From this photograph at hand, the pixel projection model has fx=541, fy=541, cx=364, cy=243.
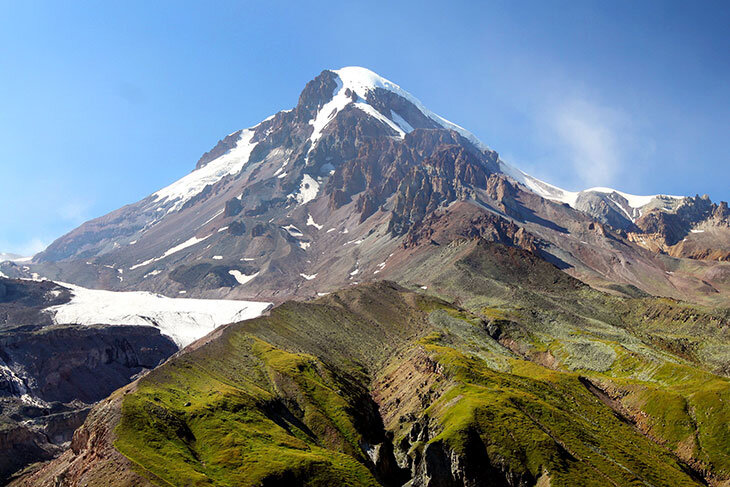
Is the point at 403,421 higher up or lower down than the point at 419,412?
lower down

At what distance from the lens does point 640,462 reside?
91.8 meters

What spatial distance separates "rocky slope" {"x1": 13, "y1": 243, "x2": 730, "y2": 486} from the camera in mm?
80688

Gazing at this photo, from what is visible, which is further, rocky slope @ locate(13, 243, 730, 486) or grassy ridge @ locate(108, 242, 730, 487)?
grassy ridge @ locate(108, 242, 730, 487)

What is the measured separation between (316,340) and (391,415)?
176ft

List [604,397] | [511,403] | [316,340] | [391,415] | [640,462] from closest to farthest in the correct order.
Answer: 1. [640,462]
2. [511,403]
3. [391,415]
4. [604,397]
5. [316,340]

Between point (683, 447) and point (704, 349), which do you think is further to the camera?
point (704, 349)

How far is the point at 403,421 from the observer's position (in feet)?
390

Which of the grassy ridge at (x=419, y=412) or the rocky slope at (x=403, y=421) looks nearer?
the rocky slope at (x=403, y=421)

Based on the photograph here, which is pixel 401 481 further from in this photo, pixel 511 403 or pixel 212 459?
pixel 212 459

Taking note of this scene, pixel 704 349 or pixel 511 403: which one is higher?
pixel 704 349

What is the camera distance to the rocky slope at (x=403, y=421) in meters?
80.7

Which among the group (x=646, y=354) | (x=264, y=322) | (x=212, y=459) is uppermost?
(x=264, y=322)

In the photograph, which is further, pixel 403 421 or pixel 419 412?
pixel 419 412

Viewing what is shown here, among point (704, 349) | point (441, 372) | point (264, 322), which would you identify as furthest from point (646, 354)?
point (264, 322)
